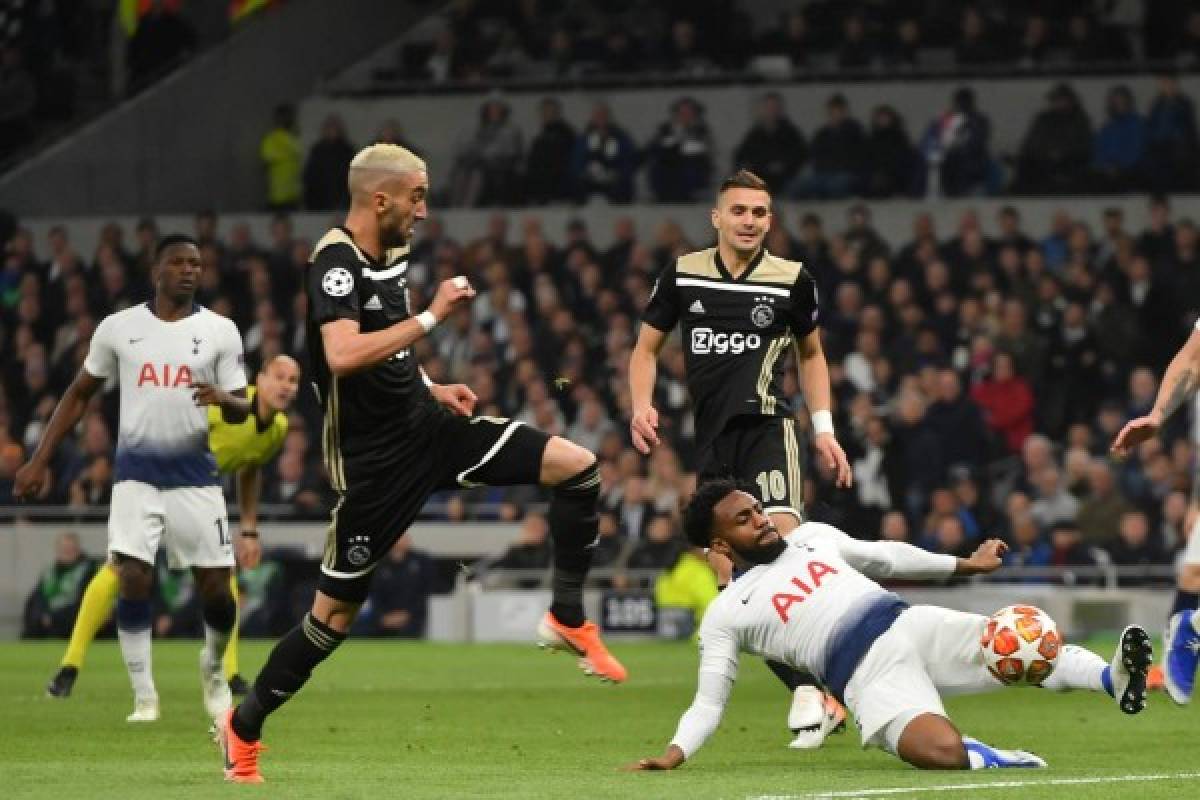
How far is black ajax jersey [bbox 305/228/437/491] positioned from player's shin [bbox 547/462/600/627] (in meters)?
0.69

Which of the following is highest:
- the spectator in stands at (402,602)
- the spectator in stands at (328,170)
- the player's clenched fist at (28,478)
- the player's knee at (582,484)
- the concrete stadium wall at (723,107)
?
the concrete stadium wall at (723,107)

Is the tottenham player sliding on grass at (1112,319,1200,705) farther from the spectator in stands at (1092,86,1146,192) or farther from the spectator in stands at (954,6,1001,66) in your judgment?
the spectator in stands at (954,6,1001,66)

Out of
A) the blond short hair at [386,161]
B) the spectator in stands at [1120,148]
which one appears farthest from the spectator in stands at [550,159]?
the blond short hair at [386,161]

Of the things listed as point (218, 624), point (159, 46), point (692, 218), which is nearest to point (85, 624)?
point (218, 624)

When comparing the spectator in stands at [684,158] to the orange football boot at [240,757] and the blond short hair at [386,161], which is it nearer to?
the blond short hair at [386,161]

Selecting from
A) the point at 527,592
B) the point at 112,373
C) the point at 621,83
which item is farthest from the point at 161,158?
the point at 112,373

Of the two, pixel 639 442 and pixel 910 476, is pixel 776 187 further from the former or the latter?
pixel 639 442

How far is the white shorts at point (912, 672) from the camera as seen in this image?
1091 cm

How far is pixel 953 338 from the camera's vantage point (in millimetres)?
27266

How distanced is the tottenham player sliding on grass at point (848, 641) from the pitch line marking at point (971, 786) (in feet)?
1.23

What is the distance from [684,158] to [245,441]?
14.6 m

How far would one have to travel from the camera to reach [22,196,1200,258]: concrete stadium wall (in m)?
29.4

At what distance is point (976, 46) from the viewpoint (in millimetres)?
31750

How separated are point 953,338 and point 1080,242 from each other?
5.38 feet
